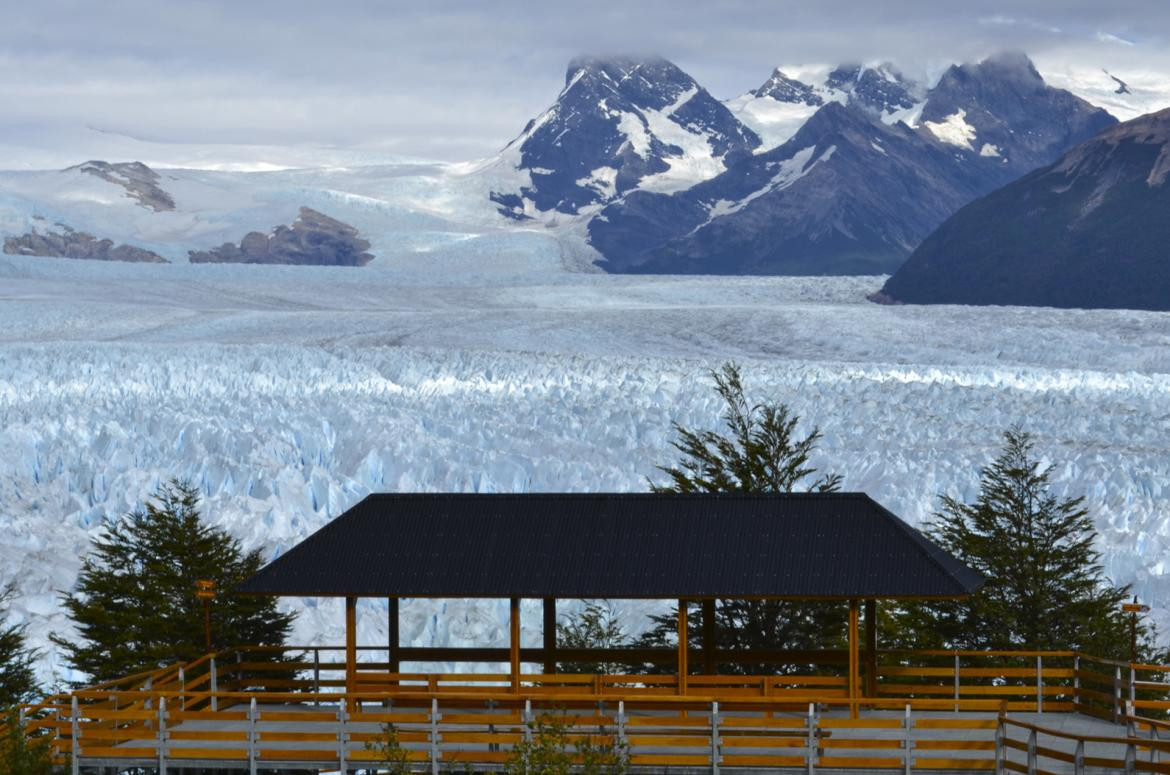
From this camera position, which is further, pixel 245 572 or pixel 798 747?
pixel 245 572

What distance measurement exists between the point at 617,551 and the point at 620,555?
9 centimetres

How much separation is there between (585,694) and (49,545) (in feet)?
51.9

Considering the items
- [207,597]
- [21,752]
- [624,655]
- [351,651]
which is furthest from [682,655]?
[21,752]

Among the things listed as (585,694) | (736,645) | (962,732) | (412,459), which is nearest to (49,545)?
(412,459)

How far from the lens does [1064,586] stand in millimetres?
28516

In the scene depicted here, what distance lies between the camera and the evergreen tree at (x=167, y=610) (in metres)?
26.1

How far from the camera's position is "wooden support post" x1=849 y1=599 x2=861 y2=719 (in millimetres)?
20094

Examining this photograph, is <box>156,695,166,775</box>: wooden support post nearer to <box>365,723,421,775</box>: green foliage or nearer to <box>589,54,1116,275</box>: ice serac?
<box>365,723,421,775</box>: green foliage

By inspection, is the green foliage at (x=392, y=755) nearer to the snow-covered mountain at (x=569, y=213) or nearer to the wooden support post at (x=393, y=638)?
the wooden support post at (x=393, y=638)

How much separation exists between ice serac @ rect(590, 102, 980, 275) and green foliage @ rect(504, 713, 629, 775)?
481 ft

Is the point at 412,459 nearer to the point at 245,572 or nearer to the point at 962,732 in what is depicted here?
the point at 245,572

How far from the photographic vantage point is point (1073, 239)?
110 m

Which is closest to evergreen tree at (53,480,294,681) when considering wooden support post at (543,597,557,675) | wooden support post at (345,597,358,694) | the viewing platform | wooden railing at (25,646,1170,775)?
wooden railing at (25,646,1170,775)

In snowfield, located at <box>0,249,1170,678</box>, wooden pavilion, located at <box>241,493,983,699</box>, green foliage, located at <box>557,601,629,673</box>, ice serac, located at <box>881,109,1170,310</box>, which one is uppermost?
ice serac, located at <box>881,109,1170,310</box>
